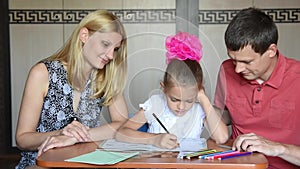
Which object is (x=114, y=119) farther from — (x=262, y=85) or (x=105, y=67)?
(x=262, y=85)

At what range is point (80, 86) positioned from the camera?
6.68 feet

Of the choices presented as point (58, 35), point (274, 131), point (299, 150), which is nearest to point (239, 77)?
point (274, 131)

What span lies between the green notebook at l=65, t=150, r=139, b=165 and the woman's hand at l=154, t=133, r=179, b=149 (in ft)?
0.47

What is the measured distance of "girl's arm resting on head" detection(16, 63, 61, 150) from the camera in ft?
6.02

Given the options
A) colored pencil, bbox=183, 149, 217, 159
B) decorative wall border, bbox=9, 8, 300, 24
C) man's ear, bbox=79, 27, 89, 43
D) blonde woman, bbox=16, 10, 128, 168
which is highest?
decorative wall border, bbox=9, 8, 300, 24

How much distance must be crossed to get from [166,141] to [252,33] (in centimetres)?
54

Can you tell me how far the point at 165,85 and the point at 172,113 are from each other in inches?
4.9

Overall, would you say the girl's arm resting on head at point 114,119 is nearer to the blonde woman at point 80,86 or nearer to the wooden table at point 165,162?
the blonde woman at point 80,86

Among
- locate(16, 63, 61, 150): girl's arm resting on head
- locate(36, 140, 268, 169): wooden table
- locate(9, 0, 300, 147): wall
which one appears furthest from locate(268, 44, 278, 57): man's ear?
locate(9, 0, 300, 147): wall

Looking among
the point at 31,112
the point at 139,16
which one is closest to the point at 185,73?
the point at 31,112

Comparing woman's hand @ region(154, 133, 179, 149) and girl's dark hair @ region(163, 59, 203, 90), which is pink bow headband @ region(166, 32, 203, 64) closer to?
girl's dark hair @ region(163, 59, 203, 90)

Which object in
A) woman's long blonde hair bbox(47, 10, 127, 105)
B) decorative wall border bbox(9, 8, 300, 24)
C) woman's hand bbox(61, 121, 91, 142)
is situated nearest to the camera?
woman's hand bbox(61, 121, 91, 142)

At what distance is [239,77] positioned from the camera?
2.01 m

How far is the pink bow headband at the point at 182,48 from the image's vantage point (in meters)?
1.79
